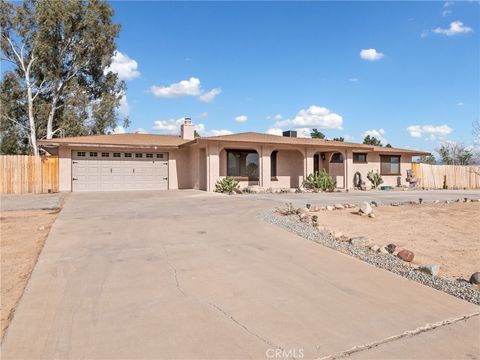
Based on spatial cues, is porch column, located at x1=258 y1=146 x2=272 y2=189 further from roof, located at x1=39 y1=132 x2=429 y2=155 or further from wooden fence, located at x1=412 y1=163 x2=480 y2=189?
wooden fence, located at x1=412 y1=163 x2=480 y2=189

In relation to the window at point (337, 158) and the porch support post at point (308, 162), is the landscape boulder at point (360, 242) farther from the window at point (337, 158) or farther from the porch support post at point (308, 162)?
the window at point (337, 158)

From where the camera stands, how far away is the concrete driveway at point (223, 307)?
273cm

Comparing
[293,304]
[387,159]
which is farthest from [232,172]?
[293,304]

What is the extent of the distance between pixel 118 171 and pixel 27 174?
433 cm

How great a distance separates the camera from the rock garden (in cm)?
473

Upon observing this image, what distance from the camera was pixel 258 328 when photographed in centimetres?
304

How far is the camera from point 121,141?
60.9ft

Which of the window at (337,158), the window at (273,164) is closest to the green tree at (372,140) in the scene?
the window at (337,158)

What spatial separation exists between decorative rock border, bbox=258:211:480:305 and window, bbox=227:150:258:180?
10.6 meters

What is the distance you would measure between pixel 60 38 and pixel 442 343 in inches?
1163

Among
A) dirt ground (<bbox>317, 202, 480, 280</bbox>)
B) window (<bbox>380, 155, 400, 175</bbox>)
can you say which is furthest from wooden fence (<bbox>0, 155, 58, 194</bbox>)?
window (<bbox>380, 155, 400, 175</bbox>)

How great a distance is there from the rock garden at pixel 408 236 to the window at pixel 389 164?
11.5m

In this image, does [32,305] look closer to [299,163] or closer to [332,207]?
[332,207]

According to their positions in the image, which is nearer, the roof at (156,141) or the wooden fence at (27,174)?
the wooden fence at (27,174)
